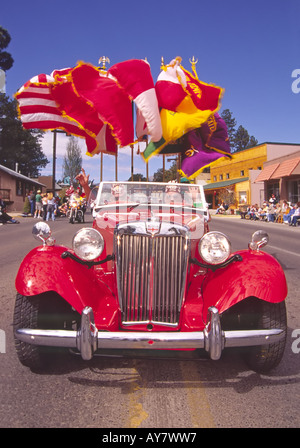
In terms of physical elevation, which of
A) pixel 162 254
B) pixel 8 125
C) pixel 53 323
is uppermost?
pixel 8 125

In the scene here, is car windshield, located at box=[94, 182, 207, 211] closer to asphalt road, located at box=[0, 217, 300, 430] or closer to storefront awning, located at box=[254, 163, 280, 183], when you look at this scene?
asphalt road, located at box=[0, 217, 300, 430]

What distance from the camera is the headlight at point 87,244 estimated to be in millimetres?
2949

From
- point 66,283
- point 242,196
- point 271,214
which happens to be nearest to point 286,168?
point 271,214

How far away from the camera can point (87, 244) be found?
2.96 m

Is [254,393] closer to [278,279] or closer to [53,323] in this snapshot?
[278,279]

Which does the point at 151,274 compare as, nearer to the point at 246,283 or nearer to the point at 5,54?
the point at 246,283

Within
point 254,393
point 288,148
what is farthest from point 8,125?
point 254,393

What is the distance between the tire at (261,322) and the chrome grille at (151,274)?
0.49 m

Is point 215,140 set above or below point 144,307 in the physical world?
above

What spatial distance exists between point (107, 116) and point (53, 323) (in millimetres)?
2740

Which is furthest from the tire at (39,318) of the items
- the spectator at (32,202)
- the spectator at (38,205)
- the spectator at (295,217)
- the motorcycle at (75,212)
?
the spectator at (32,202)

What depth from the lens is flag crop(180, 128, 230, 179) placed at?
16.2 ft
